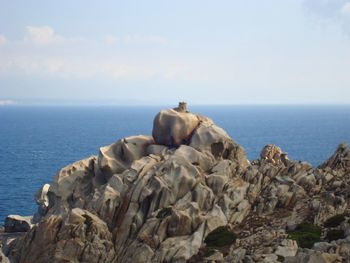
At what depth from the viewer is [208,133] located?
204 feet

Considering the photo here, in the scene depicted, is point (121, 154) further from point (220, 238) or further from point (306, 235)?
point (306, 235)

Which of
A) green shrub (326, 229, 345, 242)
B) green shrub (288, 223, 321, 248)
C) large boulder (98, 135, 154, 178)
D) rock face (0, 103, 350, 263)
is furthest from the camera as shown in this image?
large boulder (98, 135, 154, 178)

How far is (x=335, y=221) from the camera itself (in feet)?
156

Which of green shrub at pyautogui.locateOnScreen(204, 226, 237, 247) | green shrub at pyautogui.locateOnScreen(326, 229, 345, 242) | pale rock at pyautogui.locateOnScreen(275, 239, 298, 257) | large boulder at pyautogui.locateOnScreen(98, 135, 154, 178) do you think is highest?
large boulder at pyautogui.locateOnScreen(98, 135, 154, 178)


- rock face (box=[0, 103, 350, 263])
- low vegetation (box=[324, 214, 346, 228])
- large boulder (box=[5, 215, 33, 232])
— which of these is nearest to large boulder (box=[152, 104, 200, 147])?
rock face (box=[0, 103, 350, 263])

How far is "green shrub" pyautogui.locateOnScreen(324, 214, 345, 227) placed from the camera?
4735 centimetres

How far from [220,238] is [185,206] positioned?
5552 millimetres

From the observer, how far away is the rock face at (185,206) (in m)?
46.8

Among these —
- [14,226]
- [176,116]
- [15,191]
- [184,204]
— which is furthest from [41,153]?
[184,204]

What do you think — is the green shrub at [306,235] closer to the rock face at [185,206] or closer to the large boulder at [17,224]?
the rock face at [185,206]

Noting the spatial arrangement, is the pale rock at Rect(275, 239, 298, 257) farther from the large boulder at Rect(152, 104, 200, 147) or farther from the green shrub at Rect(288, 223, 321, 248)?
the large boulder at Rect(152, 104, 200, 147)

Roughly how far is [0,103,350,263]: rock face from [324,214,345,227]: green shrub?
53 centimetres

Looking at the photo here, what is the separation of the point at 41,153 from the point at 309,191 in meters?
151

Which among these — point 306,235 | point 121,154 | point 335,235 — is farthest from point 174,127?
point 335,235
